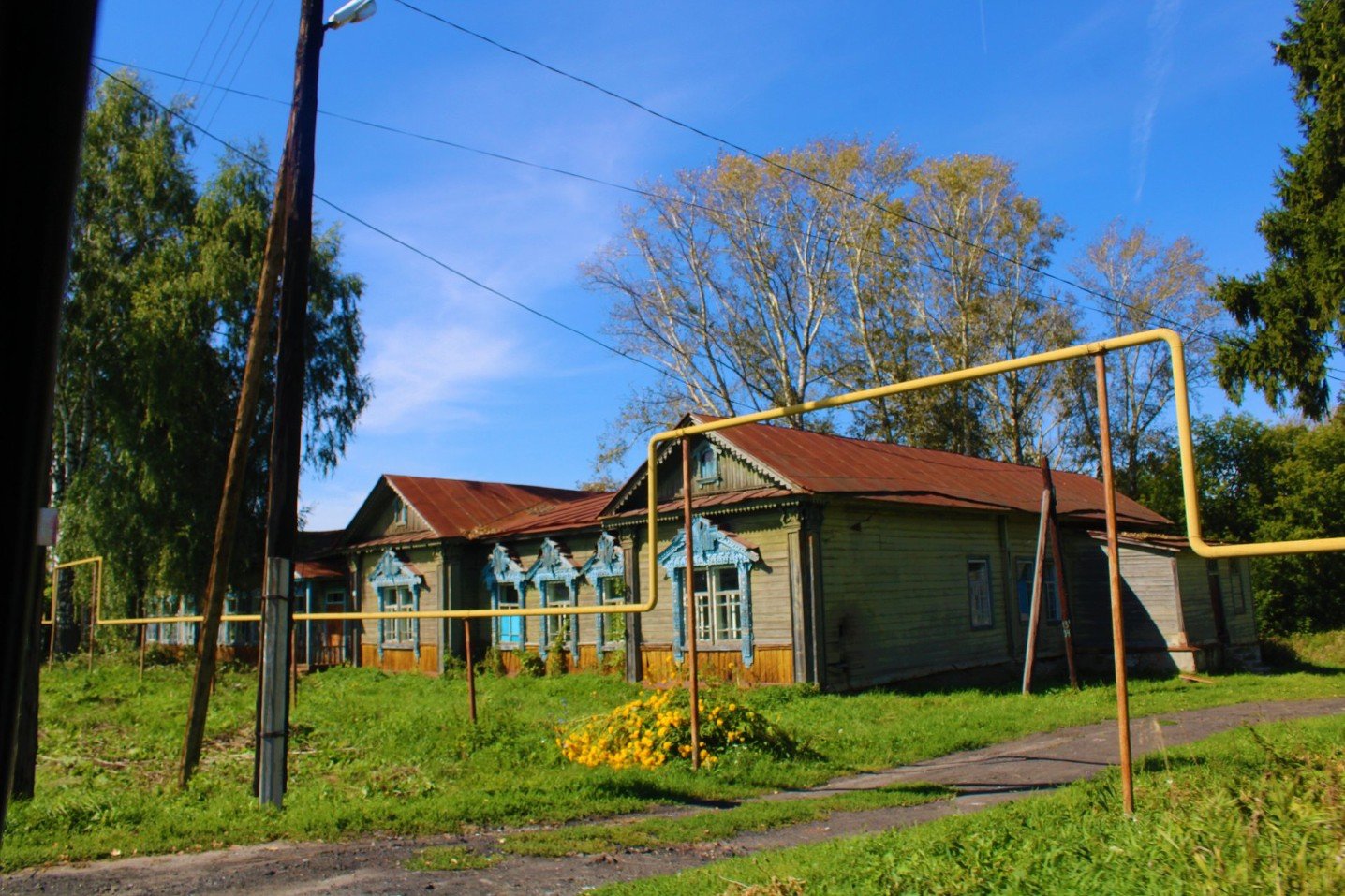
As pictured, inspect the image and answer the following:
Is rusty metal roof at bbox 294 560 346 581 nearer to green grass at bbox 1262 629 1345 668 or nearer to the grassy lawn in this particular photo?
the grassy lawn

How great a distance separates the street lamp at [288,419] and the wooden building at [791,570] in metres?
6.97

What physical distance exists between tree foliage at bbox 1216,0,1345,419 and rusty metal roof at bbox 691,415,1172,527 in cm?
581

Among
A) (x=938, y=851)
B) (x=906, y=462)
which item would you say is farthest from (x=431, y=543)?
(x=938, y=851)

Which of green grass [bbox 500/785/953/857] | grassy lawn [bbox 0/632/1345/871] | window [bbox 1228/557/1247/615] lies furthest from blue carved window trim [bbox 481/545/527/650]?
window [bbox 1228/557/1247/615]

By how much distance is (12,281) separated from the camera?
5.98 ft

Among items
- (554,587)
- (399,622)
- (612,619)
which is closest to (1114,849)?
(612,619)

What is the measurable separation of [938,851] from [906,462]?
1822 cm

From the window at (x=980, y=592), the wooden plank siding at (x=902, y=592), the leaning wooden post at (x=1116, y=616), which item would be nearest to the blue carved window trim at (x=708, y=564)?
the wooden plank siding at (x=902, y=592)

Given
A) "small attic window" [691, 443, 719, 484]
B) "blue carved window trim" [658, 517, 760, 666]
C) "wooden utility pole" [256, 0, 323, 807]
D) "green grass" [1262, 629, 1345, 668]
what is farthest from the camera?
"green grass" [1262, 629, 1345, 668]

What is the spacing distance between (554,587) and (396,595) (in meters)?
5.84

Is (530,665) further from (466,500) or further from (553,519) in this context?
(466,500)

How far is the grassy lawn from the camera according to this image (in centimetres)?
802

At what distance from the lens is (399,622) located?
86.7 feet

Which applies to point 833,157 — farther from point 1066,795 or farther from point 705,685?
point 1066,795
